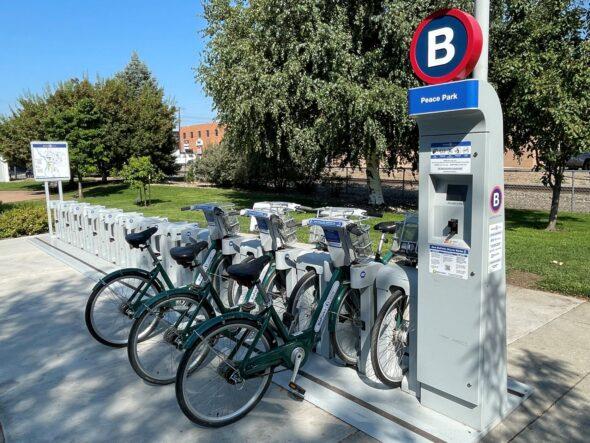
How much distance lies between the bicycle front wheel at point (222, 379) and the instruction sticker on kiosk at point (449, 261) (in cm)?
117

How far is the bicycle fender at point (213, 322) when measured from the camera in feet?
9.23

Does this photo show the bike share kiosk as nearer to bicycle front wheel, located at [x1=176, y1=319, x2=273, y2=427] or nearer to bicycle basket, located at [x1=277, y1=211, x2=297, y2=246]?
bicycle front wheel, located at [x1=176, y1=319, x2=273, y2=427]

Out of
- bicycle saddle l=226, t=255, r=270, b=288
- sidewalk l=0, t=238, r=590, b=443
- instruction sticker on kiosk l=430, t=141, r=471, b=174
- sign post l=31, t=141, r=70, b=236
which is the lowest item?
sidewalk l=0, t=238, r=590, b=443

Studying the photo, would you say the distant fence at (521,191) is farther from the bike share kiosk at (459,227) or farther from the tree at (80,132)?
the bike share kiosk at (459,227)

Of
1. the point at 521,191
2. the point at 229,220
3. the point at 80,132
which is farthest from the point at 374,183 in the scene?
the point at 80,132

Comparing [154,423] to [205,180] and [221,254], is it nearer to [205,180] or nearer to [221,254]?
[221,254]

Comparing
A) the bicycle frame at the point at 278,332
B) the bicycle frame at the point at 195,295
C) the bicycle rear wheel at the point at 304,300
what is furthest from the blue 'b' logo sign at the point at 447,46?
the bicycle frame at the point at 195,295

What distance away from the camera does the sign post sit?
33.8ft

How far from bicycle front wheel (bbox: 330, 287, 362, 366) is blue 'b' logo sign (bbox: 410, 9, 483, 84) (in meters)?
1.64

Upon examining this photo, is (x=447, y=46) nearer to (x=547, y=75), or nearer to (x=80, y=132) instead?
(x=547, y=75)

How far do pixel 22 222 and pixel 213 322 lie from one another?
9783 millimetres

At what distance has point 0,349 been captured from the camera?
420cm

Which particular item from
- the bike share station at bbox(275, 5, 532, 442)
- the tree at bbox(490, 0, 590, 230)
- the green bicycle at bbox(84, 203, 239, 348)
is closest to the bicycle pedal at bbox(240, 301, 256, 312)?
the bike share station at bbox(275, 5, 532, 442)

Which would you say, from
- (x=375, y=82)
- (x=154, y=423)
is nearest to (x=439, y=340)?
(x=154, y=423)
